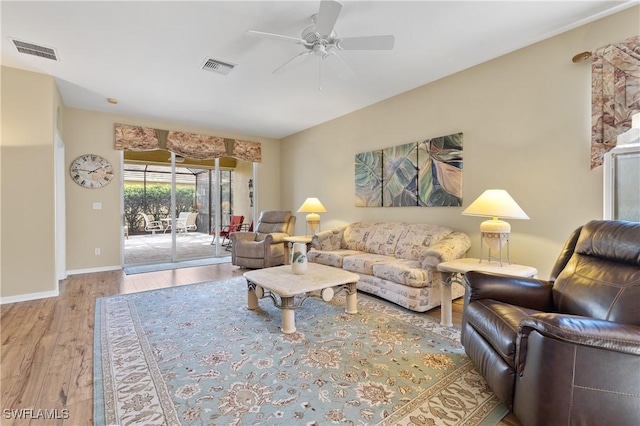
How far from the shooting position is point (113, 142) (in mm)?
5207

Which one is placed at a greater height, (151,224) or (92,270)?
(151,224)

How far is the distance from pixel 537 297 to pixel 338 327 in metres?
1.58

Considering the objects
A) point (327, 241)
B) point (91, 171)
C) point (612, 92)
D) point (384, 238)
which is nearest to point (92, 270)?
point (91, 171)

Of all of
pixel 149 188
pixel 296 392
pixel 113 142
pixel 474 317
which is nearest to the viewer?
pixel 296 392

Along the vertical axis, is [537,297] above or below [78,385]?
above

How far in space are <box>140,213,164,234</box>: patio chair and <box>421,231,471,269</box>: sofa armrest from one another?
602cm

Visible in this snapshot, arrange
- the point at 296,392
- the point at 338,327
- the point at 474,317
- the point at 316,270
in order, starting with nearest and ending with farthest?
the point at 296,392, the point at 474,317, the point at 338,327, the point at 316,270

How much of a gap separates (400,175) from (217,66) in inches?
111

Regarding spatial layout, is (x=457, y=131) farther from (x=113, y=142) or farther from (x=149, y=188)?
(x=149, y=188)

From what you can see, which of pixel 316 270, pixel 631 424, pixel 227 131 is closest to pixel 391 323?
pixel 316 270

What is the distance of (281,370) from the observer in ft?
6.54

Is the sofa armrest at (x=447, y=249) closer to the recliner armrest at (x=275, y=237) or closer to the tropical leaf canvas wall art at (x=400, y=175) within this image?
the tropical leaf canvas wall art at (x=400, y=175)

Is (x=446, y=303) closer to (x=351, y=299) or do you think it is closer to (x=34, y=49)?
(x=351, y=299)

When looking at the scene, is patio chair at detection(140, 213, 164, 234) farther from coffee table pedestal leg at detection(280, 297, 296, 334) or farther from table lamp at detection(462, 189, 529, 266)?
table lamp at detection(462, 189, 529, 266)
